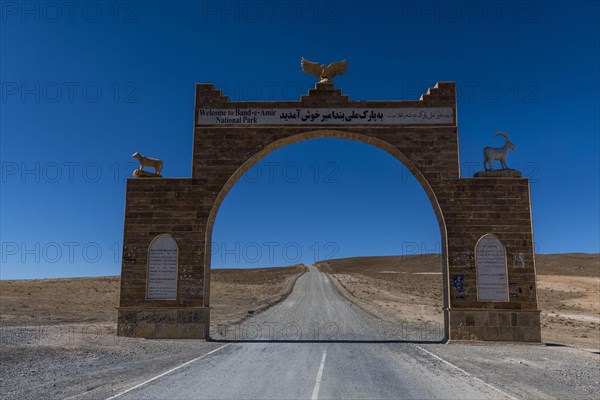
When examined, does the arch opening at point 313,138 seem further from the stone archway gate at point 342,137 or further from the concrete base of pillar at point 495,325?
the concrete base of pillar at point 495,325

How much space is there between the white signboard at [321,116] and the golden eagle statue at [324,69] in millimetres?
1515

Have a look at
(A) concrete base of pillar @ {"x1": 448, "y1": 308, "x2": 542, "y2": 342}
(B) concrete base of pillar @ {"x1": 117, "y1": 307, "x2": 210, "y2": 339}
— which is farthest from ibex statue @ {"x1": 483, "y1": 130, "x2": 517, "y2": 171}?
(B) concrete base of pillar @ {"x1": 117, "y1": 307, "x2": 210, "y2": 339}

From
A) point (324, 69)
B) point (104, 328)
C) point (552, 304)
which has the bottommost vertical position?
point (552, 304)

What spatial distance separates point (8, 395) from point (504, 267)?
51.5 feet

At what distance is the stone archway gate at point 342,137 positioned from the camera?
56.4ft

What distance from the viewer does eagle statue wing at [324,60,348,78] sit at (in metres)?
19.0

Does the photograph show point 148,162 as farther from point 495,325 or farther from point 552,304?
point 552,304

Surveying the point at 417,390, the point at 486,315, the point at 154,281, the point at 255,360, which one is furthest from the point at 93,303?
the point at 417,390

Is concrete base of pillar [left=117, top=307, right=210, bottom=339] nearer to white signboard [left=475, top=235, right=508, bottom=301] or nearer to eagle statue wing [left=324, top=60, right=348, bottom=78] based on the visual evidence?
white signboard [left=475, top=235, right=508, bottom=301]

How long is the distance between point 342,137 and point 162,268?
883cm

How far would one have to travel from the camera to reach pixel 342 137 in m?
19.1

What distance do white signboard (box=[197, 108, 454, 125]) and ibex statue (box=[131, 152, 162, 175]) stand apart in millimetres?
2427

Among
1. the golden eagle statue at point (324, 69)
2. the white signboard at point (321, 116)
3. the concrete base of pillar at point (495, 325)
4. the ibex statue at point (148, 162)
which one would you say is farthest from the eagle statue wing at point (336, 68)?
the concrete base of pillar at point (495, 325)

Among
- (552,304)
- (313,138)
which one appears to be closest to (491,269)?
(313,138)
